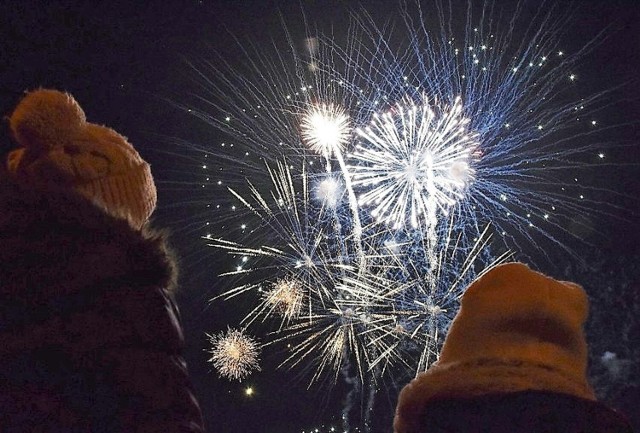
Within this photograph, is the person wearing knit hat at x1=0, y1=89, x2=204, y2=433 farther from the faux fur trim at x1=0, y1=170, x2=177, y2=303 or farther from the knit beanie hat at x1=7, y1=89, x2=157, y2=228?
the knit beanie hat at x1=7, y1=89, x2=157, y2=228

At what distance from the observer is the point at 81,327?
150cm

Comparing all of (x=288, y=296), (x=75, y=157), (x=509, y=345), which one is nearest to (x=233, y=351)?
(x=288, y=296)

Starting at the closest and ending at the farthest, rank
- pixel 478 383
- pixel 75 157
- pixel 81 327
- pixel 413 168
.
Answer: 1. pixel 81 327
2. pixel 478 383
3. pixel 75 157
4. pixel 413 168

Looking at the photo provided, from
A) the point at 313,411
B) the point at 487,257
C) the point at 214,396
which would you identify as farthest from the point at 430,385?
the point at 313,411

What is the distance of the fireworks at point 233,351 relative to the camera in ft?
35.1

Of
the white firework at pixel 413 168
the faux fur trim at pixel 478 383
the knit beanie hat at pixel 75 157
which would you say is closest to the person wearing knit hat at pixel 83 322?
the knit beanie hat at pixel 75 157

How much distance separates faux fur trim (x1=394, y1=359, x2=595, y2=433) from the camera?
5.58 feet

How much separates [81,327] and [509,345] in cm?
110

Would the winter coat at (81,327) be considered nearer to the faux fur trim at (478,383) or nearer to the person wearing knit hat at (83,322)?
the person wearing knit hat at (83,322)

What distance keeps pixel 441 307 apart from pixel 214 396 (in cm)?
711

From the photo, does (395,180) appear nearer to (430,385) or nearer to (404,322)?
(404,322)

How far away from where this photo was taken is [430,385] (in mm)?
1770

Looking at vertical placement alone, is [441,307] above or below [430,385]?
below

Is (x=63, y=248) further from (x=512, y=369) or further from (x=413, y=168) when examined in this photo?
(x=413, y=168)
